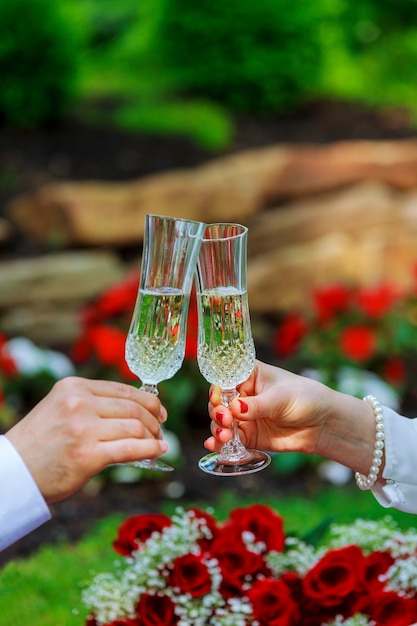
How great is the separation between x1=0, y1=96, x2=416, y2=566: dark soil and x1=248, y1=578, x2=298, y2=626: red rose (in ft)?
5.88

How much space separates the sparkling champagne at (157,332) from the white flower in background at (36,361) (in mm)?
2562

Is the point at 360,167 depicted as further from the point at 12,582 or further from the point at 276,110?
the point at 12,582

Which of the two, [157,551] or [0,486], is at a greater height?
[0,486]

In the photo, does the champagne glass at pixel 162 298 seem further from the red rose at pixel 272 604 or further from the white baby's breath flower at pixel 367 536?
the white baby's breath flower at pixel 367 536

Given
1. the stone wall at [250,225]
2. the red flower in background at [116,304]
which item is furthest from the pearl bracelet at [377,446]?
the stone wall at [250,225]

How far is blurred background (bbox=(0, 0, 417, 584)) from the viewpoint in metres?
4.66

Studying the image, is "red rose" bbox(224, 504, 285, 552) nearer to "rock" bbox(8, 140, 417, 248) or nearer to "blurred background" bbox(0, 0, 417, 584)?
"blurred background" bbox(0, 0, 417, 584)

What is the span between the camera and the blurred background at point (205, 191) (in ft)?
15.3

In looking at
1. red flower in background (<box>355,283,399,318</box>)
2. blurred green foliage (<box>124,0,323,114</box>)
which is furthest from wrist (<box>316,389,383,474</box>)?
blurred green foliage (<box>124,0,323,114</box>)

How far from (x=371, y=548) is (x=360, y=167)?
487cm

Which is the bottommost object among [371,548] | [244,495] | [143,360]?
[244,495]

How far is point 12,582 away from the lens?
10.5ft

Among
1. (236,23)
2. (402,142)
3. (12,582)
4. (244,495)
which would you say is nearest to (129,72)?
(236,23)

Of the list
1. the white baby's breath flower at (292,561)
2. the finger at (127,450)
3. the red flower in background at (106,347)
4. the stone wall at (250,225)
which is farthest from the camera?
the stone wall at (250,225)
